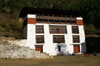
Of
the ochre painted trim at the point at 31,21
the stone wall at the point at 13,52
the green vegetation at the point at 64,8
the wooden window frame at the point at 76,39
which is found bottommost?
the stone wall at the point at 13,52

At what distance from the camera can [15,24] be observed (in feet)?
204

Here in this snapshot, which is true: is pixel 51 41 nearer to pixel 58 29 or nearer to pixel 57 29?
pixel 57 29

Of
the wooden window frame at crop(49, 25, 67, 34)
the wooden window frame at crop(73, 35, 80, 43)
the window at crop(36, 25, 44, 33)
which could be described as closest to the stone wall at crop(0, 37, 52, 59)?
the window at crop(36, 25, 44, 33)

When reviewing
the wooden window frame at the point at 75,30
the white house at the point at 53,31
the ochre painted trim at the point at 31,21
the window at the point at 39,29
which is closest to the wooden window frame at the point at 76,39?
the white house at the point at 53,31

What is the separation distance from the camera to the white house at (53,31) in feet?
117

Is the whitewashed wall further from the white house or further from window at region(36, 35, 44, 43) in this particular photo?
window at region(36, 35, 44, 43)

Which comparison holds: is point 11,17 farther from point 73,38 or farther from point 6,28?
point 73,38

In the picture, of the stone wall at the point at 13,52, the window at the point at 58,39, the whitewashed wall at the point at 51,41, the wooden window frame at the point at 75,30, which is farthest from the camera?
the wooden window frame at the point at 75,30

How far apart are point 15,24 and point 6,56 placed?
130ft

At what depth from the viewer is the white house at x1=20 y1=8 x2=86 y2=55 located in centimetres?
3553

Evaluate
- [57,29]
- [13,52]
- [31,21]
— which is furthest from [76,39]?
[13,52]

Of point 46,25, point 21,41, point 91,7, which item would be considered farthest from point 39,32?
point 91,7

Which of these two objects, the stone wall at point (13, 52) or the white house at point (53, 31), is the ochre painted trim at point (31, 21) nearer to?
the white house at point (53, 31)

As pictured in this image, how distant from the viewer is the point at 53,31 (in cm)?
3697
